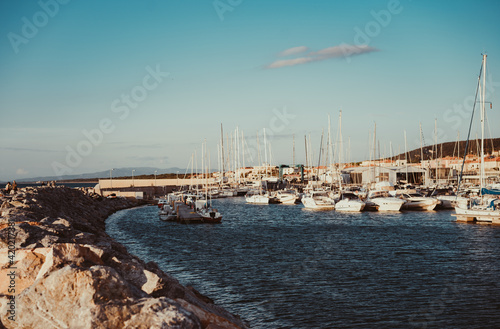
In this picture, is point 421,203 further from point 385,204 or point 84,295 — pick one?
point 84,295

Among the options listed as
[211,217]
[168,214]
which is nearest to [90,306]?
[211,217]

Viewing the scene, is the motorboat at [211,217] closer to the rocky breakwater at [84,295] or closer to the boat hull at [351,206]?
the boat hull at [351,206]

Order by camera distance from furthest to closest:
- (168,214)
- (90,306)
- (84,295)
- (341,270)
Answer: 1. (168,214)
2. (341,270)
3. (84,295)
4. (90,306)

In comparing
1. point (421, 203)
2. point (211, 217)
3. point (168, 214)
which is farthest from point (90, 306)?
point (421, 203)

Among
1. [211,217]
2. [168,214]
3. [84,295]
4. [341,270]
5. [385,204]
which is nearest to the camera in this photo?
[84,295]

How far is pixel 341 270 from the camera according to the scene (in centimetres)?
2003

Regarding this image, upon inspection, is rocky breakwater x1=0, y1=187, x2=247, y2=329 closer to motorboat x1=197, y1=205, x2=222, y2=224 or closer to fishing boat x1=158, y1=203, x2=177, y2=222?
motorboat x1=197, y1=205, x2=222, y2=224

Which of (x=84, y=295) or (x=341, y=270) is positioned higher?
(x=84, y=295)

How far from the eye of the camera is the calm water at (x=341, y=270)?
1382cm

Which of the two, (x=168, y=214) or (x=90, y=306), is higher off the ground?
(x=90, y=306)

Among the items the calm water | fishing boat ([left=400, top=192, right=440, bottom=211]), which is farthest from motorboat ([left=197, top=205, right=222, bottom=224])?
fishing boat ([left=400, top=192, right=440, bottom=211])

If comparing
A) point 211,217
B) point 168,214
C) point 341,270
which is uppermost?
point 168,214

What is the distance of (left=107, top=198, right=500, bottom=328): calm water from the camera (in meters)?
13.8

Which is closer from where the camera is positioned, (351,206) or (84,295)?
(84,295)
